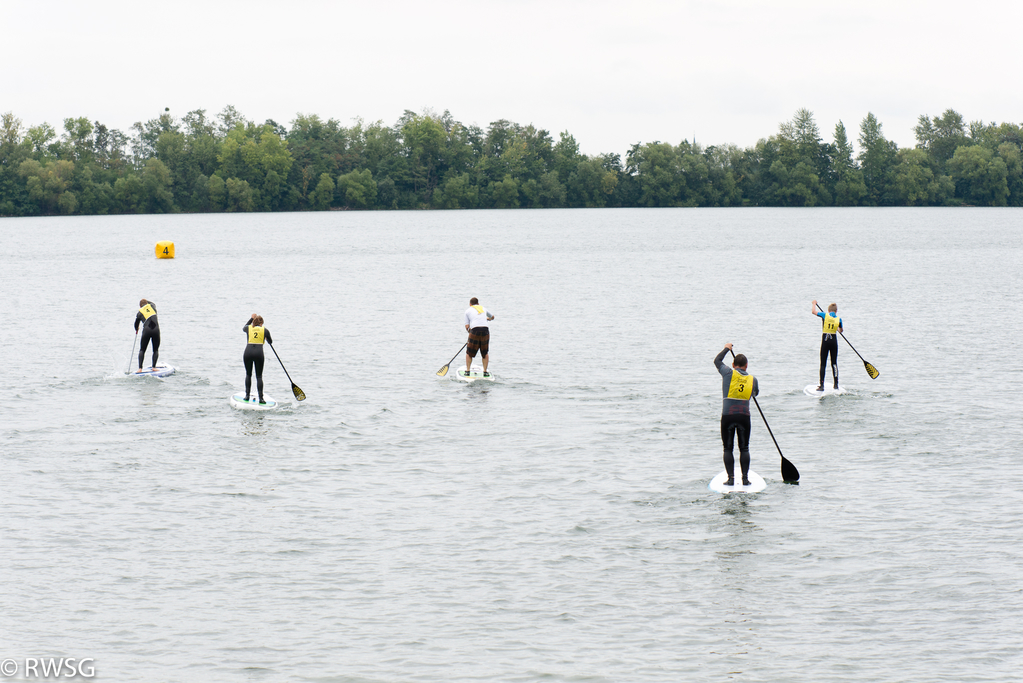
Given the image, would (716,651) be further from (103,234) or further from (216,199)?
(216,199)

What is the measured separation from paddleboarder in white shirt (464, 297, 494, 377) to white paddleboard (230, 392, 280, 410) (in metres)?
5.62

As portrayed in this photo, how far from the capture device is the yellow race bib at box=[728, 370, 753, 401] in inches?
703

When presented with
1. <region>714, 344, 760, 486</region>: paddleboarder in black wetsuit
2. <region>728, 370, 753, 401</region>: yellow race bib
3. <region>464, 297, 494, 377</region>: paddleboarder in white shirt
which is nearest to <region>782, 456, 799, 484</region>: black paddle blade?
<region>714, 344, 760, 486</region>: paddleboarder in black wetsuit

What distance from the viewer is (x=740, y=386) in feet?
58.9

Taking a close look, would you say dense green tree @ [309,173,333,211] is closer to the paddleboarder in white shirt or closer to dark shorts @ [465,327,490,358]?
the paddleboarder in white shirt

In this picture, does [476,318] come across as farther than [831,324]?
Yes

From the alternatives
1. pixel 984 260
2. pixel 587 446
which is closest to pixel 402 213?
pixel 984 260

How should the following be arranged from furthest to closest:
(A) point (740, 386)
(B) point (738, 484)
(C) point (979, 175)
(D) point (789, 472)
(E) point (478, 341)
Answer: (C) point (979, 175), (E) point (478, 341), (D) point (789, 472), (B) point (738, 484), (A) point (740, 386)

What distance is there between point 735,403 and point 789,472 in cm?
222

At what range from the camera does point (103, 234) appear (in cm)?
12512

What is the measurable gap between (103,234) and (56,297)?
71.8m

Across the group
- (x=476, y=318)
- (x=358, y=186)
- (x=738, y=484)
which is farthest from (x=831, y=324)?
(x=358, y=186)

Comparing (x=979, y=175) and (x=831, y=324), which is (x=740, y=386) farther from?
(x=979, y=175)

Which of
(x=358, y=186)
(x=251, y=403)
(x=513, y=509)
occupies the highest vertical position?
(x=358, y=186)
